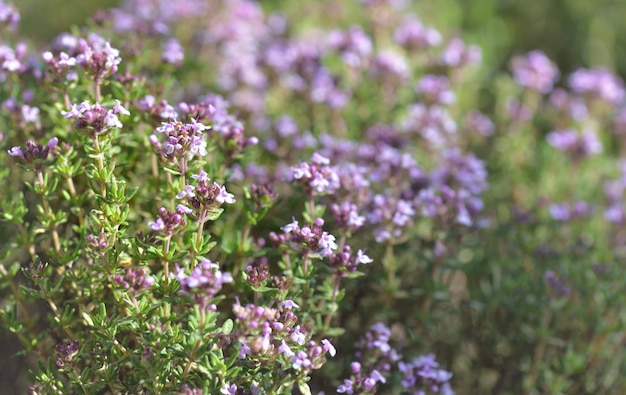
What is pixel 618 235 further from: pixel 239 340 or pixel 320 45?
pixel 239 340

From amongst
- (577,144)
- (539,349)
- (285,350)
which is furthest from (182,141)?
(577,144)

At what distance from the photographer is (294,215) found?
3.35m

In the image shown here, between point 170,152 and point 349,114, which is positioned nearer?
point 170,152

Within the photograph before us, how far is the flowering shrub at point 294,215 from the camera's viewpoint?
246 cm

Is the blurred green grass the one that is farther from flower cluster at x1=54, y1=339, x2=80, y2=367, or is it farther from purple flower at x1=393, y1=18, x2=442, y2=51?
flower cluster at x1=54, y1=339, x2=80, y2=367

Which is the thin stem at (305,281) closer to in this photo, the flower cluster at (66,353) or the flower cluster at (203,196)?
the flower cluster at (203,196)

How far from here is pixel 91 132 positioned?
2.45 m

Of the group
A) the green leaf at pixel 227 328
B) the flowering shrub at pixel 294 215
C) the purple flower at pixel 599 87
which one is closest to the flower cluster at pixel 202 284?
the flowering shrub at pixel 294 215

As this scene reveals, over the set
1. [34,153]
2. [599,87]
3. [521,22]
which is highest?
[521,22]

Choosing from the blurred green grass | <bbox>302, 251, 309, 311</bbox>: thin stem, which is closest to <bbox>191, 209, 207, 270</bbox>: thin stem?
<bbox>302, 251, 309, 311</bbox>: thin stem

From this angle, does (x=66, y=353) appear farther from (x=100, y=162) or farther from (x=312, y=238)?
(x=312, y=238)

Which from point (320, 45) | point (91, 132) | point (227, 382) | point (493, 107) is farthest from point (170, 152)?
point (493, 107)

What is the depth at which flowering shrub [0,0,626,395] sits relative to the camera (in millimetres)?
2455

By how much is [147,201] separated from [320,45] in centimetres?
243
